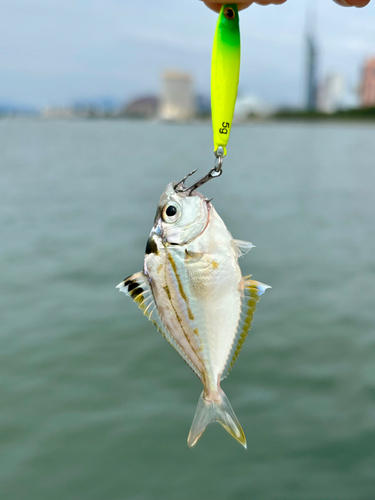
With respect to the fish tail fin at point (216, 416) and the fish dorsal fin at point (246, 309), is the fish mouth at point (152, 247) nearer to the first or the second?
the fish dorsal fin at point (246, 309)

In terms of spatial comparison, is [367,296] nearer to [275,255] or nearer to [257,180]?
[275,255]

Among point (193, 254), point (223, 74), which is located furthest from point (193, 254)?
point (223, 74)

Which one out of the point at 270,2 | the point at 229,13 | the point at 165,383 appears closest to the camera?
the point at 229,13

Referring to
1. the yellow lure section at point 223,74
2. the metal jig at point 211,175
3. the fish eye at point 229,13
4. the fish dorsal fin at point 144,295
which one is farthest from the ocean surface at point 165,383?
the fish eye at point 229,13

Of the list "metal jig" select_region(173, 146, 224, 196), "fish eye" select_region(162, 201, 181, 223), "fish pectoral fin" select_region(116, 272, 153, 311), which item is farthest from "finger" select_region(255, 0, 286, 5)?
"fish pectoral fin" select_region(116, 272, 153, 311)

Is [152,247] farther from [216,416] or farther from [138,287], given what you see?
[216,416]

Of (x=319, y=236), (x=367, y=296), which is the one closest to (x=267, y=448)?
(x=367, y=296)
